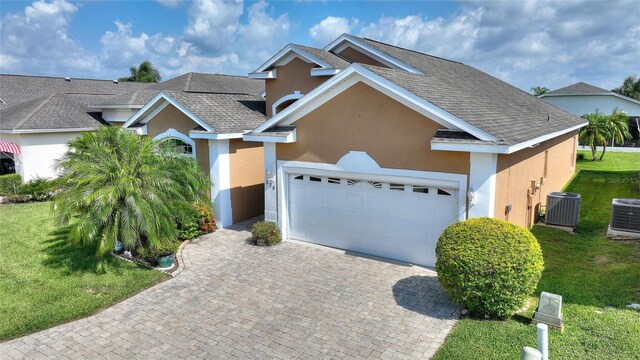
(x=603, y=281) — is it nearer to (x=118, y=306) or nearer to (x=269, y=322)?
(x=269, y=322)

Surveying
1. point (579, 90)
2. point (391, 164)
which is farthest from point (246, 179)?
point (579, 90)

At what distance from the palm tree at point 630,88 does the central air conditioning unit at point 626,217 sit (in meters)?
74.1

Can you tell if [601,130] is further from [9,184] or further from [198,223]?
[9,184]

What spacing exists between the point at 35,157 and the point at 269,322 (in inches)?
803

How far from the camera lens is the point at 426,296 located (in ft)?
32.0

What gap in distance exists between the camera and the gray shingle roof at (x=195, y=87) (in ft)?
85.4

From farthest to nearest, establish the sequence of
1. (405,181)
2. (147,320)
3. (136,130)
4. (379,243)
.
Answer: (136,130) → (379,243) → (405,181) → (147,320)

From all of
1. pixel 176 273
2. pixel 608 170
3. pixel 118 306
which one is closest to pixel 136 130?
pixel 176 273

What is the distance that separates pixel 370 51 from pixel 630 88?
79346 mm

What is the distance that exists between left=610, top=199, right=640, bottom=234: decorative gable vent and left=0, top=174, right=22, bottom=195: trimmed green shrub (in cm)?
2604

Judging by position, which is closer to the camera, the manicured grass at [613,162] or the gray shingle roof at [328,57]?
the gray shingle roof at [328,57]

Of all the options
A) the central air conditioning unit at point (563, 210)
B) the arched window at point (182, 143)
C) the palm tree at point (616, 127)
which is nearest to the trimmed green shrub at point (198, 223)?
the arched window at point (182, 143)

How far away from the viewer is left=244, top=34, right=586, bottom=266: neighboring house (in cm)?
1034

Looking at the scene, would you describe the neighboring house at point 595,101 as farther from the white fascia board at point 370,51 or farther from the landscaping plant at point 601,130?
the white fascia board at point 370,51
